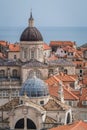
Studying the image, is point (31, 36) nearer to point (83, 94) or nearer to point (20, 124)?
point (83, 94)

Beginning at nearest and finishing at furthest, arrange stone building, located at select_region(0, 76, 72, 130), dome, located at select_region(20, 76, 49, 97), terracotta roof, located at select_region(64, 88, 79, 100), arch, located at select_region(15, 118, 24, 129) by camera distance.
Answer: stone building, located at select_region(0, 76, 72, 130) → arch, located at select_region(15, 118, 24, 129) → dome, located at select_region(20, 76, 49, 97) → terracotta roof, located at select_region(64, 88, 79, 100)

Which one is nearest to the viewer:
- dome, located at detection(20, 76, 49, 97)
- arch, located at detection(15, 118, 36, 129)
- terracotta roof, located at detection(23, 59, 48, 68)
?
A: arch, located at detection(15, 118, 36, 129)

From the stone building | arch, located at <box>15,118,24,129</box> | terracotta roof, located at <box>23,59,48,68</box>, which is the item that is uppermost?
terracotta roof, located at <box>23,59,48,68</box>

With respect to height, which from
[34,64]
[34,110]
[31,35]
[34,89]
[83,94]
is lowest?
[34,110]

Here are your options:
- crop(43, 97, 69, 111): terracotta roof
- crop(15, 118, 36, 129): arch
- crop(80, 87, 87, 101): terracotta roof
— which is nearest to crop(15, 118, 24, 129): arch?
crop(15, 118, 36, 129): arch

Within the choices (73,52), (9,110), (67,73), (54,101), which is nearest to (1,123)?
(9,110)

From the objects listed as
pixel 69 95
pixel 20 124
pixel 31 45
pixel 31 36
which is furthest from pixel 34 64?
pixel 20 124

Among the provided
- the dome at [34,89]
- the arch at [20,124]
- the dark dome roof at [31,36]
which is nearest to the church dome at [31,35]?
the dark dome roof at [31,36]

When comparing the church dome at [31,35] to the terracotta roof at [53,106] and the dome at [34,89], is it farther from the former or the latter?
the terracotta roof at [53,106]

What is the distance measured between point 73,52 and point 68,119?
51.3m

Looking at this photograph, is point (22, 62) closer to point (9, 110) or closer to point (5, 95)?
point (5, 95)

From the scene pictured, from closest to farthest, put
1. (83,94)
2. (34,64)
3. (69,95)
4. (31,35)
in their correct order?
(69,95) → (83,94) → (34,64) → (31,35)

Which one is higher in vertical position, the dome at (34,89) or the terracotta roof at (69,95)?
the dome at (34,89)

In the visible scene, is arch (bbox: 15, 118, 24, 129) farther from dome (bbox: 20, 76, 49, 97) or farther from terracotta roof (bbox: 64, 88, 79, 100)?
terracotta roof (bbox: 64, 88, 79, 100)
